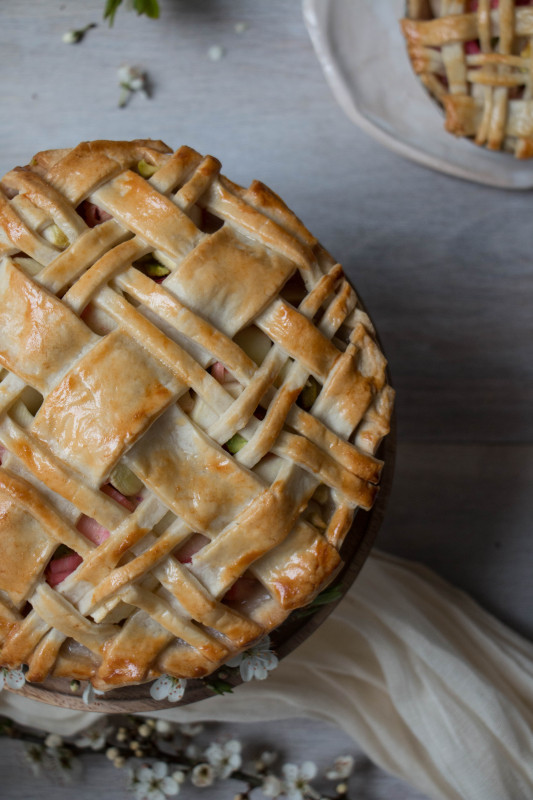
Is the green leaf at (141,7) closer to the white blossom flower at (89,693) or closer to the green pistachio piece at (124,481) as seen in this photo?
the green pistachio piece at (124,481)

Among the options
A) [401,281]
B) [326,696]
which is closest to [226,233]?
[401,281]

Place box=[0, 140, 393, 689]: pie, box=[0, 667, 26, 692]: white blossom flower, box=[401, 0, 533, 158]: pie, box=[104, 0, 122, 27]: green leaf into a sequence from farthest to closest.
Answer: box=[104, 0, 122, 27]: green leaf, box=[401, 0, 533, 158]: pie, box=[0, 667, 26, 692]: white blossom flower, box=[0, 140, 393, 689]: pie

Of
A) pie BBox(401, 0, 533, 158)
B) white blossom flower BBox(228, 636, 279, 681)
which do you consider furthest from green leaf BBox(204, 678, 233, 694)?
pie BBox(401, 0, 533, 158)

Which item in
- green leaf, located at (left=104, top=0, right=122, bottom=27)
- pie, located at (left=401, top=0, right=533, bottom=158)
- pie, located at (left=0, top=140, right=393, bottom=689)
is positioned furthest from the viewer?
green leaf, located at (left=104, top=0, right=122, bottom=27)

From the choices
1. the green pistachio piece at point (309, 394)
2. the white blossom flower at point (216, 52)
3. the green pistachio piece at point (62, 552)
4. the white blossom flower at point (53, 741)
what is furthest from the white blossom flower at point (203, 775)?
the white blossom flower at point (216, 52)

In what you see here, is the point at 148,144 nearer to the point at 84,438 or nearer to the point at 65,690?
the point at 84,438

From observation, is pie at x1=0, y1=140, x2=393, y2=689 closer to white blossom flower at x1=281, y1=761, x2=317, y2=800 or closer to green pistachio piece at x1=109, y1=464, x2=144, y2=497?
green pistachio piece at x1=109, y1=464, x2=144, y2=497
